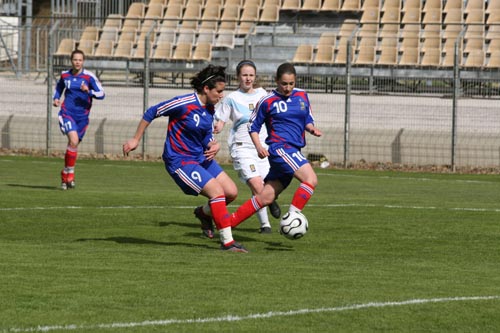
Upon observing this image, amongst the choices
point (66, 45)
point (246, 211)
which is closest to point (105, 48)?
point (66, 45)

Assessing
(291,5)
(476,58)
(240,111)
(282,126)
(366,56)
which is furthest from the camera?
(291,5)

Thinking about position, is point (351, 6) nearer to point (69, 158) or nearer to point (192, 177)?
point (69, 158)

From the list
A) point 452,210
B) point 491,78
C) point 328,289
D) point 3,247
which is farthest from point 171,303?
point 491,78

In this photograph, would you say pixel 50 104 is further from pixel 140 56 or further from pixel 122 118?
pixel 140 56

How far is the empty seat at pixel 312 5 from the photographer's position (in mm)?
33844

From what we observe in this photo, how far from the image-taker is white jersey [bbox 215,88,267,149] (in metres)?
14.1

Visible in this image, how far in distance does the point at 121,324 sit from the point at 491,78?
66.7 ft

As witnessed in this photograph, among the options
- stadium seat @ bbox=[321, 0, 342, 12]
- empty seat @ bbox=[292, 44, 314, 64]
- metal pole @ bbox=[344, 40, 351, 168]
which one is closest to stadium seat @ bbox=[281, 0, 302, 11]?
stadium seat @ bbox=[321, 0, 342, 12]

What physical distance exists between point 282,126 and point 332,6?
22.2m

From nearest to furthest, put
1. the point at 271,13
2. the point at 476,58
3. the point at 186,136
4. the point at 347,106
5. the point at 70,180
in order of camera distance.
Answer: the point at 186,136
the point at 70,180
the point at 347,106
the point at 476,58
the point at 271,13

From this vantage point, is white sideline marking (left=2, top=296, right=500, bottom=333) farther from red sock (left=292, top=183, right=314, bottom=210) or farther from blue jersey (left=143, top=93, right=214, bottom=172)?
blue jersey (left=143, top=93, right=214, bottom=172)

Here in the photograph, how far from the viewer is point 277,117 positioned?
12086mm

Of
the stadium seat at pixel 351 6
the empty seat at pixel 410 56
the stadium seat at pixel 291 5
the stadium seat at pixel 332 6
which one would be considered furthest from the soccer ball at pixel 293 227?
the stadium seat at pixel 291 5

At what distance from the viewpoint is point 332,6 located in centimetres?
3372
